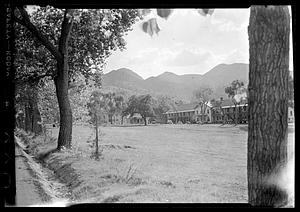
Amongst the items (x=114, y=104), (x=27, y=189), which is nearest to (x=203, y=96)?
(x=114, y=104)

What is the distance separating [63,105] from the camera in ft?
18.2

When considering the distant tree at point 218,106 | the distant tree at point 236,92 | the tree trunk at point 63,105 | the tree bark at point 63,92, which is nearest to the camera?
the distant tree at point 236,92

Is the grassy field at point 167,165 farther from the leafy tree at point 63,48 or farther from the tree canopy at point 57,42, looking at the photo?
the tree canopy at point 57,42

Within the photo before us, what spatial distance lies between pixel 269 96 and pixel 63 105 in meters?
3.54

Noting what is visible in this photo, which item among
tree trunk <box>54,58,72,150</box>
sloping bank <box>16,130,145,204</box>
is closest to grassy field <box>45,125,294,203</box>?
sloping bank <box>16,130,145,204</box>

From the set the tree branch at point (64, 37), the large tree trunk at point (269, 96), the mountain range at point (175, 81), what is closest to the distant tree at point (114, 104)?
the mountain range at point (175, 81)

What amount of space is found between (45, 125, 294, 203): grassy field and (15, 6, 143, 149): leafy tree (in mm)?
929

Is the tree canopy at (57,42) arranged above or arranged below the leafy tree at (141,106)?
above

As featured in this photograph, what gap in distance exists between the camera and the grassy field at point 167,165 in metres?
3.72

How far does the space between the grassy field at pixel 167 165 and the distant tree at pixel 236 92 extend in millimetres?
279

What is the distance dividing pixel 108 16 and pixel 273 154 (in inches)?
91.3

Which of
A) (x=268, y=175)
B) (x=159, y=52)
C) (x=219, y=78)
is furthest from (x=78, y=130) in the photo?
(x=268, y=175)

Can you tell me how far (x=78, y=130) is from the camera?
5.55m
